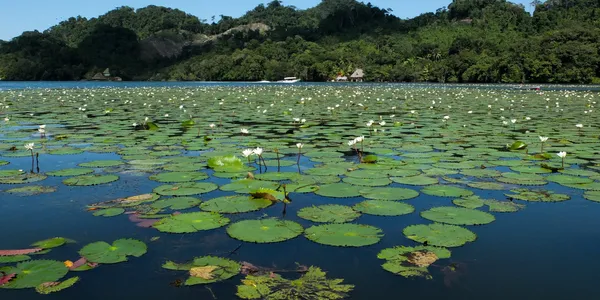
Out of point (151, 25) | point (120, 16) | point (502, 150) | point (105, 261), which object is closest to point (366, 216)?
point (105, 261)

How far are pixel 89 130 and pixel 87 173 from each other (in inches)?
167

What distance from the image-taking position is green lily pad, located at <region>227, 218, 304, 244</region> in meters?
2.97

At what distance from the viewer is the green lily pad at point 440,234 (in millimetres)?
2912

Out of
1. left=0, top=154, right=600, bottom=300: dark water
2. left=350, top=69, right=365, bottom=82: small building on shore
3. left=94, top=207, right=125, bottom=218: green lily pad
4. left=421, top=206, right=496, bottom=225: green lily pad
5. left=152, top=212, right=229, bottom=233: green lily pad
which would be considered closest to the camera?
left=0, top=154, right=600, bottom=300: dark water

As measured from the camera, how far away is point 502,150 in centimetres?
650

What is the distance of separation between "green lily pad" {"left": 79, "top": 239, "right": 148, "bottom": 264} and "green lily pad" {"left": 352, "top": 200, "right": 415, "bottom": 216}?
1.76m

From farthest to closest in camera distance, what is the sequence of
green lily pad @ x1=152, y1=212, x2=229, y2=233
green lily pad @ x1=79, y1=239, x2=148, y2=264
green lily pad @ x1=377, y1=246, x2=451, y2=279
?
1. green lily pad @ x1=152, y1=212, x2=229, y2=233
2. green lily pad @ x1=79, y1=239, x2=148, y2=264
3. green lily pad @ x1=377, y1=246, x2=451, y2=279

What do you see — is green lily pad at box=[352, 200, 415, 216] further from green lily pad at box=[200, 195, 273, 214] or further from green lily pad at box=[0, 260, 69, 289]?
green lily pad at box=[0, 260, 69, 289]

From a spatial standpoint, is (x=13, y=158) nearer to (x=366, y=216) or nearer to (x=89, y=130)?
(x=89, y=130)

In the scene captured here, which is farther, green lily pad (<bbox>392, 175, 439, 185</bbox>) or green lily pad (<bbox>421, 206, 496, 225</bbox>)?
green lily pad (<bbox>392, 175, 439, 185</bbox>)

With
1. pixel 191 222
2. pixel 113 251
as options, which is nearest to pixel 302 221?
pixel 191 222

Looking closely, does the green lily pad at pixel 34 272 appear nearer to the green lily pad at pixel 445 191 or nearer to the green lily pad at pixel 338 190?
the green lily pad at pixel 338 190

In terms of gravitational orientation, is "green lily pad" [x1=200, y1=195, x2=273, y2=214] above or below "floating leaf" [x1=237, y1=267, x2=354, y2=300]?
above

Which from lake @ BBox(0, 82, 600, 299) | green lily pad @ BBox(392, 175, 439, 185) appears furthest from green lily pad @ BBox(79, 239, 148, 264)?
green lily pad @ BBox(392, 175, 439, 185)
